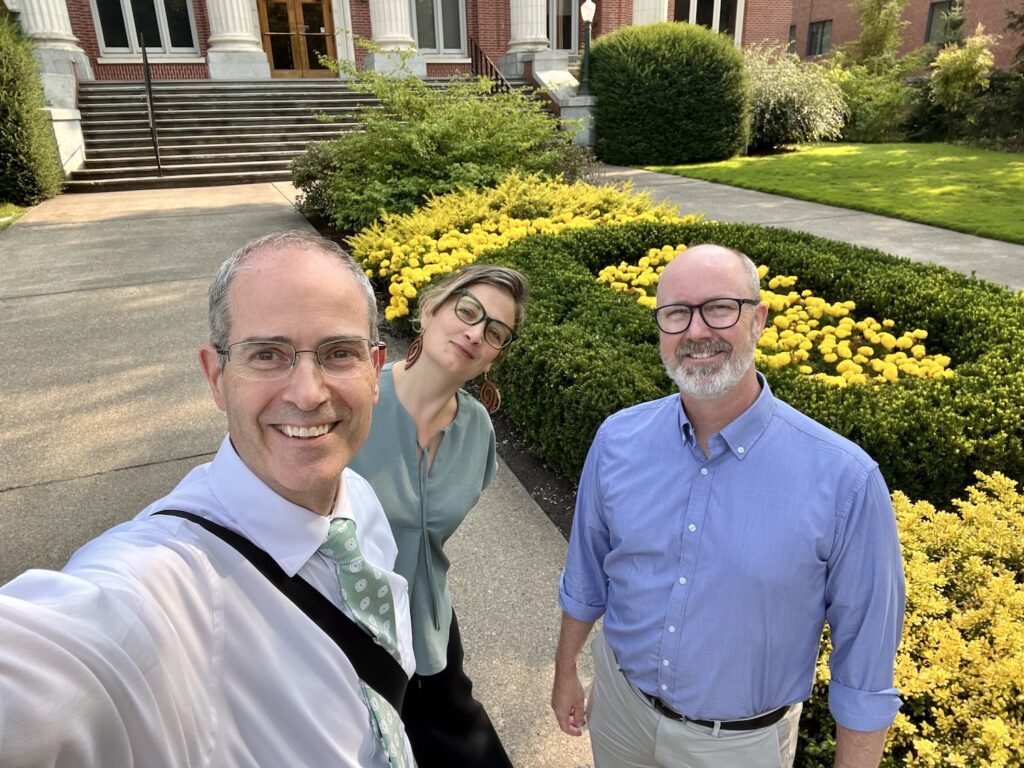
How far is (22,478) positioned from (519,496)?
288 cm

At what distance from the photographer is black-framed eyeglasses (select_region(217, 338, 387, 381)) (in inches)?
46.4

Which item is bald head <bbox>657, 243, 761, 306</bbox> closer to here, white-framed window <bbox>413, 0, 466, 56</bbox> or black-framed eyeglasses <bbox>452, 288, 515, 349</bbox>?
black-framed eyeglasses <bbox>452, 288, 515, 349</bbox>

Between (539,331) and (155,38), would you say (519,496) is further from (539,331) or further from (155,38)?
(155,38)

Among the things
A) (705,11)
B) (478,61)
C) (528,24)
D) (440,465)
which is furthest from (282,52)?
(440,465)

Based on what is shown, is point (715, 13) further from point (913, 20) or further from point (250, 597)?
point (250, 597)

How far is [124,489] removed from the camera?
12.7 ft

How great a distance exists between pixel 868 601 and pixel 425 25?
22.4 meters

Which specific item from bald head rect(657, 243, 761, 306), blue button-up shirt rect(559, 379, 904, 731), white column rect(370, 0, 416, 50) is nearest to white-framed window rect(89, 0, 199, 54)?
white column rect(370, 0, 416, 50)

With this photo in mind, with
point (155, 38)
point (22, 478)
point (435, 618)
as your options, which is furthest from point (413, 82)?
point (155, 38)

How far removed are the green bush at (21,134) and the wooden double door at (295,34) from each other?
8.36m

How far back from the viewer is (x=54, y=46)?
14977 mm

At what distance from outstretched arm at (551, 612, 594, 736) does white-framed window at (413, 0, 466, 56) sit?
21.6 m

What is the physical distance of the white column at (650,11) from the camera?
1972 cm

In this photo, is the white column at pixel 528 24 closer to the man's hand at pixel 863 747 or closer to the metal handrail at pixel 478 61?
the metal handrail at pixel 478 61
